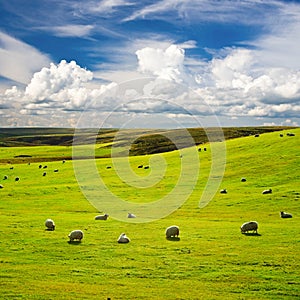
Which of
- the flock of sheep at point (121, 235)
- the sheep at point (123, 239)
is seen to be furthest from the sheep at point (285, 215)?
Result: the sheep at point (123, 239)

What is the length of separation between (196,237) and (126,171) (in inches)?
2124

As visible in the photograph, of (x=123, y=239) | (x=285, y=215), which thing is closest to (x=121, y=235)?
(x=123, y=239)

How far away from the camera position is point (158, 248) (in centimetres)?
2759

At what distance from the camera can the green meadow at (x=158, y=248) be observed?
2023 centimetres

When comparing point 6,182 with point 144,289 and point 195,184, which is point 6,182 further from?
point 144,289

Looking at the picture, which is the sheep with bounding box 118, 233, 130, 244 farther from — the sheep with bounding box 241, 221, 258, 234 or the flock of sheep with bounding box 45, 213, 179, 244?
the sheep with bounding box 241, 221, 258, 234

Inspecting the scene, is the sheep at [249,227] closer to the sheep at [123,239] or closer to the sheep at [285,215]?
the sheep at [285,215]

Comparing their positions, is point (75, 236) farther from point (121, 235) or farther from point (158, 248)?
point (158, 248)

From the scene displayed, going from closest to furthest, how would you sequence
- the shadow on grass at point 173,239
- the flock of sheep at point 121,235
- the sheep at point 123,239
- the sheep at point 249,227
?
the sheep at point 123,239
the flock of sheep at point 121,235
the shadow on grass at point 173,239
the sheep at point 249,227

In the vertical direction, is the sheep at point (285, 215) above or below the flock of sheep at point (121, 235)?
above

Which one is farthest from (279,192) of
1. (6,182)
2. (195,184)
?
(6,182)

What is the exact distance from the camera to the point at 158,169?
263 ft

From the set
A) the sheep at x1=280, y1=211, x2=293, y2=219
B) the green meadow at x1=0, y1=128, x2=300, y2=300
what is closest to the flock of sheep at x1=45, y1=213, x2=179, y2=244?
the green meadow at x1=0, y1=128, x2=300, y2=300

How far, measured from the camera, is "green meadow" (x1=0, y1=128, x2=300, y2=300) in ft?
66.4
